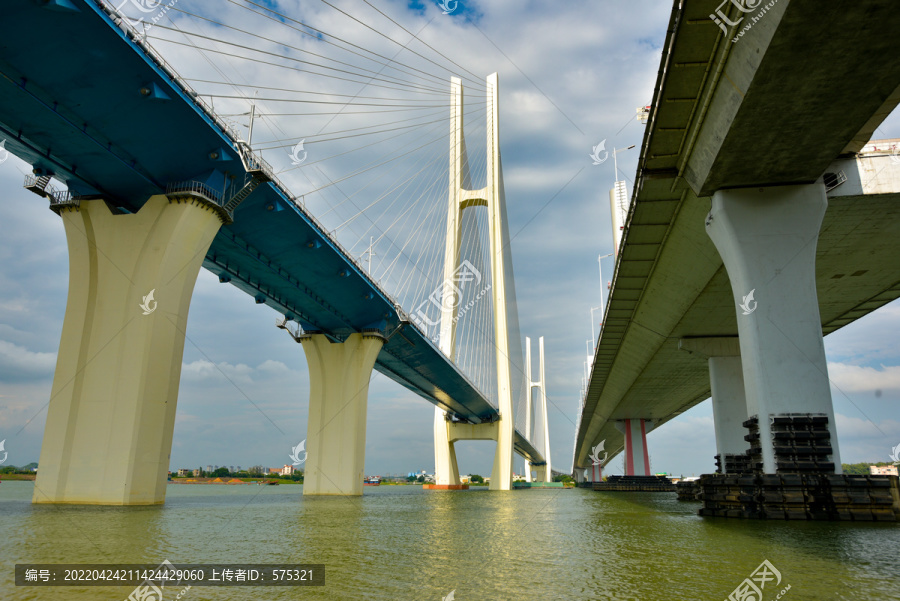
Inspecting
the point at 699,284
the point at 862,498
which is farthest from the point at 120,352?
the point at 699,284

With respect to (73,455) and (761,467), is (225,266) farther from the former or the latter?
(761,467)

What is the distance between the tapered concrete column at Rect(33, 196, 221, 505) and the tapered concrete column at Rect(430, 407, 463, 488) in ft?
147

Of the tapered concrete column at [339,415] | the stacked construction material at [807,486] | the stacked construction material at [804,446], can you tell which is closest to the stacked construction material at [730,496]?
the stacked construction material at [807,486]

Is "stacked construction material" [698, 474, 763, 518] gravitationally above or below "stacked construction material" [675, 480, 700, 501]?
above

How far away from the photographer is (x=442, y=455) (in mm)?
62500

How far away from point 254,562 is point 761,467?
546 inches

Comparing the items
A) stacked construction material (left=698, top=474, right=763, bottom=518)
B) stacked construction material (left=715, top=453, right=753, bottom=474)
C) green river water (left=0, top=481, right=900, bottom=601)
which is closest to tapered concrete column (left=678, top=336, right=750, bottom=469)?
stacked construction material (left=715, top=453, right=753, bottom=474)

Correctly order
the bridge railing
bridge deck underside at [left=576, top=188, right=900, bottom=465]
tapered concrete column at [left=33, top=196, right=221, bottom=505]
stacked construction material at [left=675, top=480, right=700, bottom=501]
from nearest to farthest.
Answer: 1. tapered concrete column at [left=33, top=196, right=221, bottom=505]
2. bridge deck underside at [left=576, top=188, right=900, bottom=465]
3. the bridge railing
4. stacked construction material at [left=675, top=480, right=700, bottom=501]

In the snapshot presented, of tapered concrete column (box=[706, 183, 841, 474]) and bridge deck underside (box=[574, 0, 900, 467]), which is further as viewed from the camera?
tapered concrete column (box=[706, 183, 841, 474])

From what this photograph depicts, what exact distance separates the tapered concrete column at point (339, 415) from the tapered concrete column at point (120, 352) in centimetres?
1747

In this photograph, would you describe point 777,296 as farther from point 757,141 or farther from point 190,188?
point 190,188

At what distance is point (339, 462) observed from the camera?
3688 centimetres

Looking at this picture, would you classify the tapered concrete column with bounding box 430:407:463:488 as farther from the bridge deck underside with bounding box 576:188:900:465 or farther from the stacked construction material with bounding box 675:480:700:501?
the stacked construction material with bounding box 675:480:700:501

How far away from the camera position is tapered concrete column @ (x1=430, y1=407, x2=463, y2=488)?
62.6m
